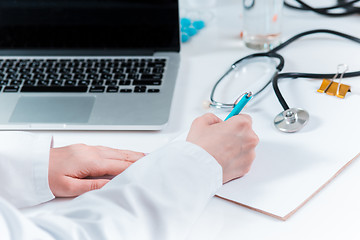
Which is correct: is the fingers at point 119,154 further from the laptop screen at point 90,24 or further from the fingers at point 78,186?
the laptop screen at point 90,24

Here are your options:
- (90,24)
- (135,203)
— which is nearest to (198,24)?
(90,24)

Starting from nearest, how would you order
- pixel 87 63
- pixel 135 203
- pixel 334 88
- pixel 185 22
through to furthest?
pixel 135 203, pixel 334 88, pixel 87 63, pixel 185 22

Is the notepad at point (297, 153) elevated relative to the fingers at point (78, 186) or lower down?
elevated

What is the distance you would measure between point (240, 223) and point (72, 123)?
0.33 m

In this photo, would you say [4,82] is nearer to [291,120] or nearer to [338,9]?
[291,120]

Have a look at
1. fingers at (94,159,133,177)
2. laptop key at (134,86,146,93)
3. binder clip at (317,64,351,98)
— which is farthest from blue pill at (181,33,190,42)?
fingers at (94,159,133,177)

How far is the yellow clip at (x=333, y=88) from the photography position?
0.77 meters

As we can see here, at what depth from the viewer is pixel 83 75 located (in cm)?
88

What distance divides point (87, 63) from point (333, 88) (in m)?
0.44

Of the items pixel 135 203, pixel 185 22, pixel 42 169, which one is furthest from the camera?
pixel 185 22

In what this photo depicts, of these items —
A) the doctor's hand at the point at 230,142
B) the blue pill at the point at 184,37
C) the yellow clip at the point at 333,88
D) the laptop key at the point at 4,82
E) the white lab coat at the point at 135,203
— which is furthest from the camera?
the blue pill at the point at 184,37

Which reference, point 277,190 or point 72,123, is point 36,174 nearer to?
point 72,123

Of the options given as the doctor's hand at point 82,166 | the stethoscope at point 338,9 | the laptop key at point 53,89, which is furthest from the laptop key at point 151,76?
the stethoscope at point 338,9

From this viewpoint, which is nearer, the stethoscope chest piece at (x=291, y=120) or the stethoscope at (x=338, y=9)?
the stethoscope chest piece at (x=291, y=120)
